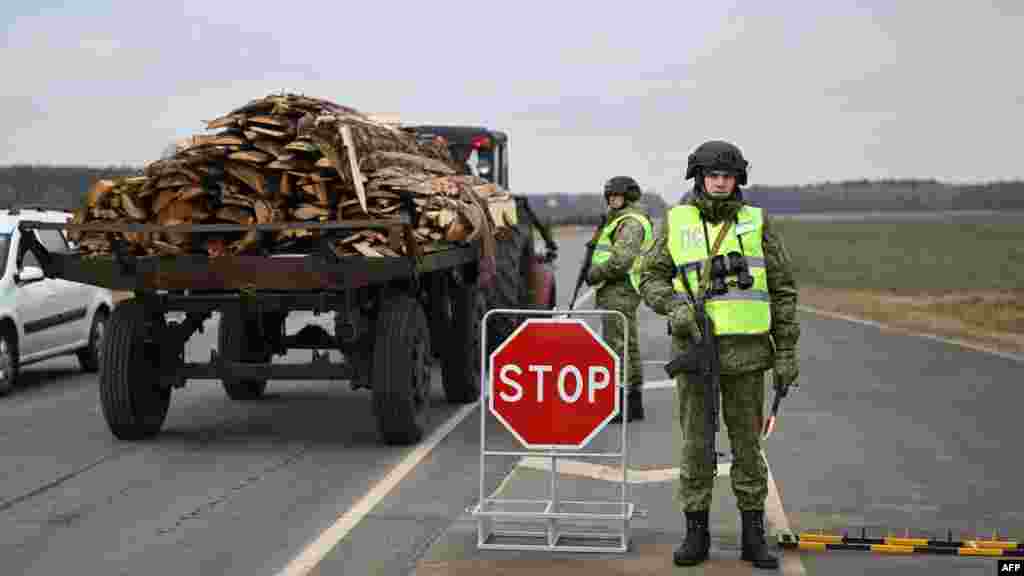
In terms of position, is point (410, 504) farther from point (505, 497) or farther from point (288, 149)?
point (288, 149)

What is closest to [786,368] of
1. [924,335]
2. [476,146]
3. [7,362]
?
[7,362]

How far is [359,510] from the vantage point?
970cm

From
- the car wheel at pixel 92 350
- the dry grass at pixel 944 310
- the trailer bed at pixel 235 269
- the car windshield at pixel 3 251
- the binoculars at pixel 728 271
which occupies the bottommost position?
the dry grass at pixel 944 310

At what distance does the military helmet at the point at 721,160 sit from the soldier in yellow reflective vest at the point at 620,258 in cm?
518

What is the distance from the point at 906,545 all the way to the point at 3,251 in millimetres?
10892

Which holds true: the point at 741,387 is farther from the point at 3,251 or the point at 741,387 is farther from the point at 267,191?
the point at 3,251

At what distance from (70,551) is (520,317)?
8789 mm

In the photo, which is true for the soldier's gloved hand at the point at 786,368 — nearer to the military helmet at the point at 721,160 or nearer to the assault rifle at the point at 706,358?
the assault rifle at the point at 706,358

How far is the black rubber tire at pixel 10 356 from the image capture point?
15.7 meters

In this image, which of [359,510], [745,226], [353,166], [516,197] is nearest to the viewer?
[745,226]

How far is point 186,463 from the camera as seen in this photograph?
1153 centimetres

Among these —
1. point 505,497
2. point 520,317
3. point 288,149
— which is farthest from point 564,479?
point 520,317

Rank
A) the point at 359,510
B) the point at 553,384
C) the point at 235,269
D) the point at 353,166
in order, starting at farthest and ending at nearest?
the point at 353,166 → the point at 235,269 → the point at 359,510 → the point at 553,384

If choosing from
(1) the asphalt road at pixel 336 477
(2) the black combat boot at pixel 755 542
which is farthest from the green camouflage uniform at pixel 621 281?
(2) the black combat boot at pixel 755 542
